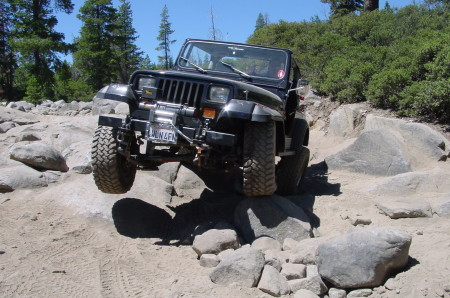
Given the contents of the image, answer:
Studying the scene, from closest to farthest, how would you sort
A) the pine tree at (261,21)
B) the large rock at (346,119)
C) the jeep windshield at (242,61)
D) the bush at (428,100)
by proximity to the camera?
the jeep windshield at (242,61) → the bush at (428,100) → the large rock at (346,119) → the pine tree at (261,21)

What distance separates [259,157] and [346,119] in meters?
5.79

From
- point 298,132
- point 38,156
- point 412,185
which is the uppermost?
point 298,132

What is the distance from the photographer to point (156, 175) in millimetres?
6984

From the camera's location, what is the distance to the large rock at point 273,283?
3.75 m

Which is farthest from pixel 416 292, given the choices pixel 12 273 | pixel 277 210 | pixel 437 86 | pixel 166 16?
pixel 166 16

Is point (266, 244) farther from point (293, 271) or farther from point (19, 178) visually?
point (19, 178)

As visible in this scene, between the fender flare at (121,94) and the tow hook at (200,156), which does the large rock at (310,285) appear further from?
the fender flare at (121,94)

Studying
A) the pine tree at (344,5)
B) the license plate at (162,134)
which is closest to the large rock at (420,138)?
the license plate at (162,134)

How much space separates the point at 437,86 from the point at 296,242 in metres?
4.99

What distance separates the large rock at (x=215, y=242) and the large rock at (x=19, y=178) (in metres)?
2.65

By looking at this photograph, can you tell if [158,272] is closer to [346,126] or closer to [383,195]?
[383,195]

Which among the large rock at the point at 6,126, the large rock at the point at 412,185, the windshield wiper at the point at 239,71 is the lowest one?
the large rock at the point at 412,185

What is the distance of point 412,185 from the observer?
6.34 m

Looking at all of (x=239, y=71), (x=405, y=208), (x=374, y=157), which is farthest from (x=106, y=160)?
(x=374, y=157)
